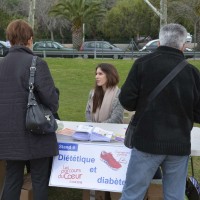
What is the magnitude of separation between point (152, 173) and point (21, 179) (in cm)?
111

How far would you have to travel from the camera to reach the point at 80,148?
358cm

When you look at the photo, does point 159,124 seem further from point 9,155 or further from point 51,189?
point 51,189

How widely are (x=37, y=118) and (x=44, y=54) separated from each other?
67.0ft

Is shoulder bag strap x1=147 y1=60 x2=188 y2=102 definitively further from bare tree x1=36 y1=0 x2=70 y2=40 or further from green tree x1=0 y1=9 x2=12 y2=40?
bare tree x1=36 y1=0 x2=70 y2=40

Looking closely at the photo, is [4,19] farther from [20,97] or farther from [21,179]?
[20,97]

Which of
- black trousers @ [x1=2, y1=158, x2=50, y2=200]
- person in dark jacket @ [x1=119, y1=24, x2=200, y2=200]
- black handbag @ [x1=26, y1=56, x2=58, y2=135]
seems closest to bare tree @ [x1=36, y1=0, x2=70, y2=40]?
black trousers @ [x1=2, y1=158, x2=50, y2=200]

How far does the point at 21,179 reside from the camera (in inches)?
138

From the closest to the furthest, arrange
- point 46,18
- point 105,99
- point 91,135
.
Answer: point 91,135 < point 105,99 < point 46,18

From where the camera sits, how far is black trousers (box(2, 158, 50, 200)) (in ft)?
11.2

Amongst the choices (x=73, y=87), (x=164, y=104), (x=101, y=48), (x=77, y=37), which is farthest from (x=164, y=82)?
(x=77, y=37)

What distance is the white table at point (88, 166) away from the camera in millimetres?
3494

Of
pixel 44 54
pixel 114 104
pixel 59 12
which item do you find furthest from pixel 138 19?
pixel 114 104

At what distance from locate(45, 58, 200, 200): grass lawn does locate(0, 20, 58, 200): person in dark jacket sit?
140cm

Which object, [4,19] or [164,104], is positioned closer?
[164,104]
